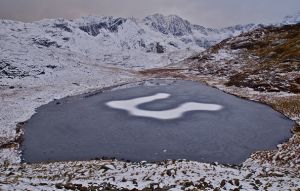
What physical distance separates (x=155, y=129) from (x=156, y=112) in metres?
9.07

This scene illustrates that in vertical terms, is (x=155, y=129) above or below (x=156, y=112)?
below

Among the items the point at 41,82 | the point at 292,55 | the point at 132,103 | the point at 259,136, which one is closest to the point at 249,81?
the point at 292,55

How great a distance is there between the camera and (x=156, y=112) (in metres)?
50.5

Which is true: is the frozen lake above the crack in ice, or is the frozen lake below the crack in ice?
below

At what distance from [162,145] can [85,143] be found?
781cm

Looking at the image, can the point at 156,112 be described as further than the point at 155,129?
Yes

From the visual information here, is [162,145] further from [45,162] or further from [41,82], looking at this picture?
[41,82]

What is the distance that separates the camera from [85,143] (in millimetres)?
37031

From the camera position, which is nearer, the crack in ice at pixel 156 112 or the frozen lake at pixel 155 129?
the frozen lake at pixel 155 129

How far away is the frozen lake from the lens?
33.6 metres

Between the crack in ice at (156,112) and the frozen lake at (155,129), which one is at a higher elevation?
the crack in ice at (156,112)

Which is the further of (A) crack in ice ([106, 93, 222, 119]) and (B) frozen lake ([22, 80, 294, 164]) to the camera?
(A) crack in ice ([106, 93, 222, 119])

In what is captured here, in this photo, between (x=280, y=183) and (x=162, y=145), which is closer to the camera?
(x=280, y=183)

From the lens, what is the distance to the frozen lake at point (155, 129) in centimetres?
3362
